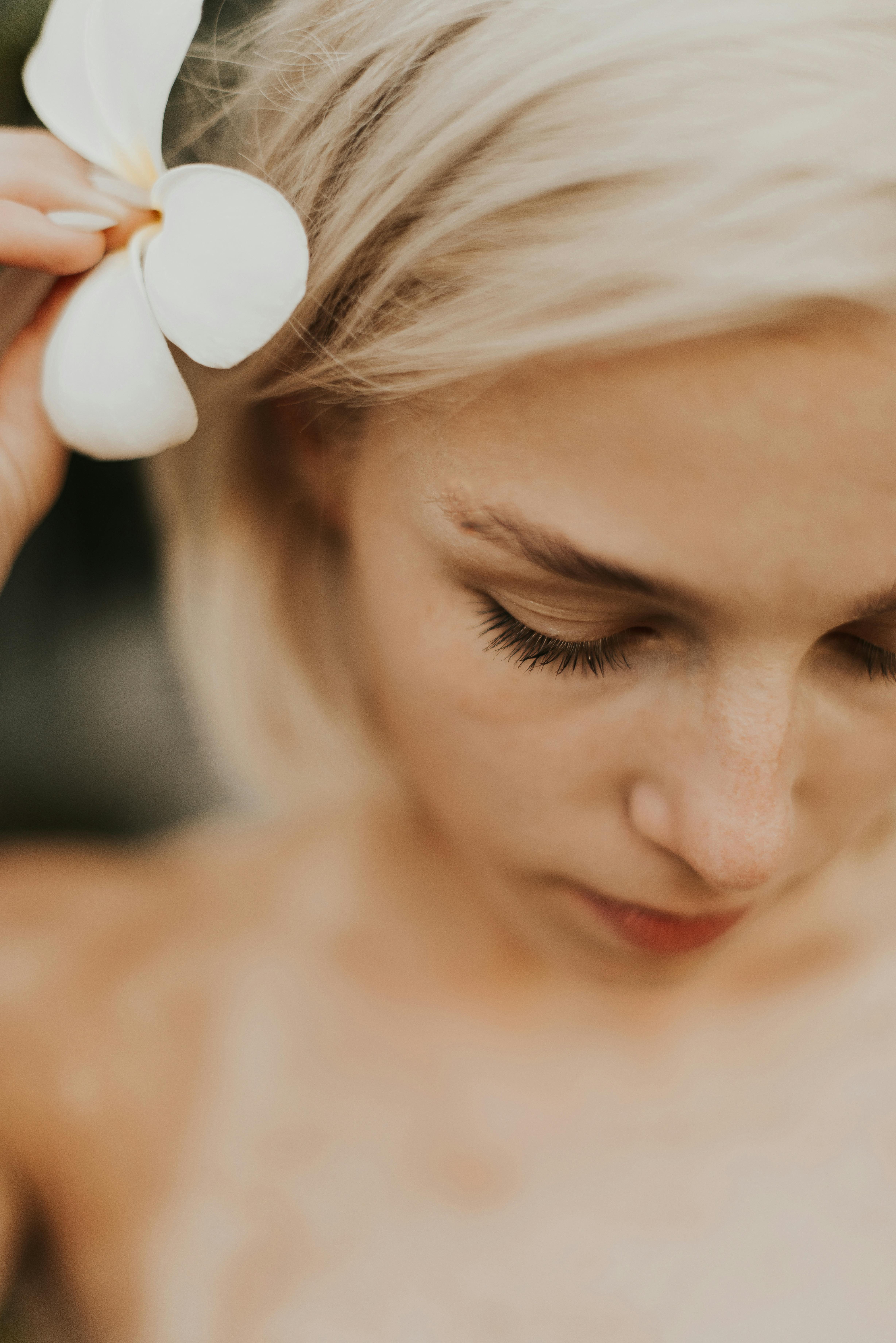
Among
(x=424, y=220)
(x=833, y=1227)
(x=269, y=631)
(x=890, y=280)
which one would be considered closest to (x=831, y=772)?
(x=890, y=280)

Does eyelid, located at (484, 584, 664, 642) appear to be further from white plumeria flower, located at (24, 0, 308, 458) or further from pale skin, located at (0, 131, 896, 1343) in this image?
white plumeria flower, located at (24, 0, 308, 458)

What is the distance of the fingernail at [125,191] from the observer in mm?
687

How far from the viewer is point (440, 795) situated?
0.86 meters

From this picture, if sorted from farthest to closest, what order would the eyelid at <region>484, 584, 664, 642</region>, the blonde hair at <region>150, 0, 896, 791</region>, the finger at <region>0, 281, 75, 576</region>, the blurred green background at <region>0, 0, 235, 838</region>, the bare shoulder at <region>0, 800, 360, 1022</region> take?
the blurred green background at <region>0, 0, 235, 838</region> → the bare shoulder at <region>0, 800, 360, 1022</region> → the finger at <region>0, 281, 75, 576</region> → the eyelid at <region>484, 584, 664, 642</region> → the blonde hair at <region>150, 0, 896, 791</region>

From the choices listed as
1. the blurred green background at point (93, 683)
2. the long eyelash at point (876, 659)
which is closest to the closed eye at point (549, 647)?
the long eyelash at point (876, 659)

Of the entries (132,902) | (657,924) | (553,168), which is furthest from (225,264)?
(132,902)

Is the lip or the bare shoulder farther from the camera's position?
the bare shoulder

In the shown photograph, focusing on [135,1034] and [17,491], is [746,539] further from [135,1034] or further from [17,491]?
[135,1034]

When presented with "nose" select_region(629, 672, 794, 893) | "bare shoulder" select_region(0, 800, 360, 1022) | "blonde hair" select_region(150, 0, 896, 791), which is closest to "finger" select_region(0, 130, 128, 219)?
"blonde hair" select_region(150, 0, 896, 791)

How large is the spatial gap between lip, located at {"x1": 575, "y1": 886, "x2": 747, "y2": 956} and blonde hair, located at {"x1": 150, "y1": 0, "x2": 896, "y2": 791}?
0.43 meters

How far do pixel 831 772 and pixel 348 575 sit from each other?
0.42m

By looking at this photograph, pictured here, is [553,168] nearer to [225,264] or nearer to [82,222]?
[225,264]

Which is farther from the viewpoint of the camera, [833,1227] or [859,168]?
[833,1227]

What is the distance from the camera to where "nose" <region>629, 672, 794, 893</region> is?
0.65 m
